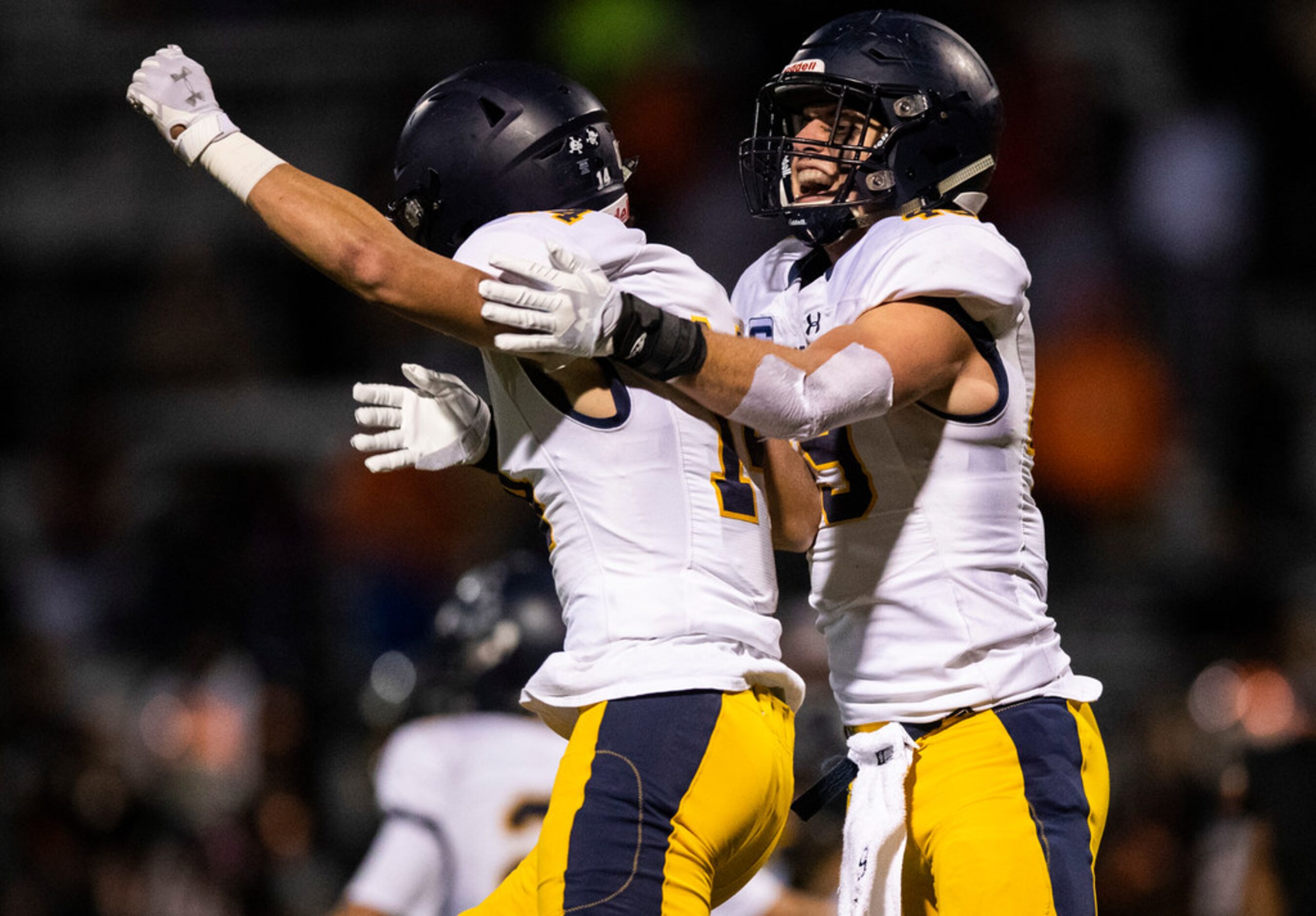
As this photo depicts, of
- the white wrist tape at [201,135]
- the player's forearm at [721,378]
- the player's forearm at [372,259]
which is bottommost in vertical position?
the player's forearm at [721,378]

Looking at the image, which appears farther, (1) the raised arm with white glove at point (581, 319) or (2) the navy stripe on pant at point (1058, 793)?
(2) the navy stripe on pant at point (1058, 793)

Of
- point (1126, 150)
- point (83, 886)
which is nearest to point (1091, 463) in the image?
point (1126, 150)

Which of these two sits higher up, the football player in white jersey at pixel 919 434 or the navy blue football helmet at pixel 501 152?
the navy blue football helmet at pixel 501 152

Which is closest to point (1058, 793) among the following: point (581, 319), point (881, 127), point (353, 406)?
→ point (581, 319)

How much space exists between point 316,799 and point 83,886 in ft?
3.45

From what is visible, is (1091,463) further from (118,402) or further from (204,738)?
(118,402)

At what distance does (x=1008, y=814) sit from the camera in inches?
116

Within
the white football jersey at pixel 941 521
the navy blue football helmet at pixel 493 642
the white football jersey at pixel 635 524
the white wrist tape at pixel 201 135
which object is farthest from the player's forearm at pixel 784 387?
the navy blue football helmet at pixel 493 642

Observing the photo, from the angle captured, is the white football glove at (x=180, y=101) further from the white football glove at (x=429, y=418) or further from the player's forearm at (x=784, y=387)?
the player's forearm at (x=784, y=387)

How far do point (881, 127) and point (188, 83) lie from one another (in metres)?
1.37

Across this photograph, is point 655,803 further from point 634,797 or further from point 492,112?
point 492,112

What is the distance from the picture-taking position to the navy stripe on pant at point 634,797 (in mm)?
2564

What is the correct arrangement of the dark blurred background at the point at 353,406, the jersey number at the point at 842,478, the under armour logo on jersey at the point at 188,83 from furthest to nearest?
the dark blurred background at the point at 353,406
the jersey number at the point at 842,478
the under armour logo on jersey at the point at 188,83

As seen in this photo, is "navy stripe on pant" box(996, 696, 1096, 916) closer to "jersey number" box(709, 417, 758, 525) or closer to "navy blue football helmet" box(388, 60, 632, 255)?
"jersey number" box(709, 417, 758, 525)
